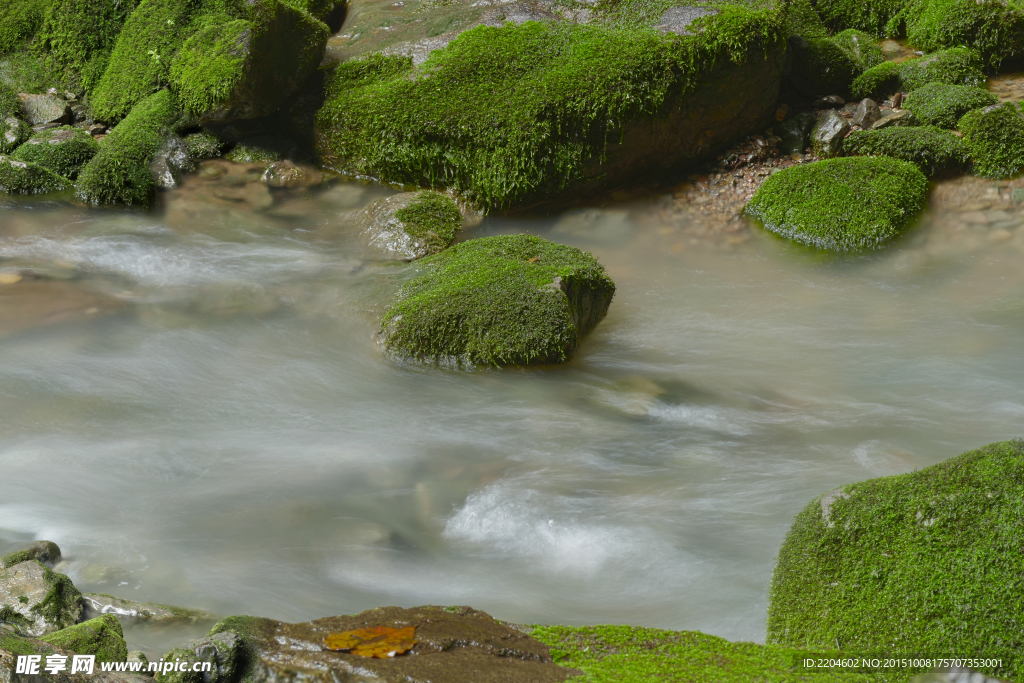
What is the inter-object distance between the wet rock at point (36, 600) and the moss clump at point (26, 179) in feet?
21.7

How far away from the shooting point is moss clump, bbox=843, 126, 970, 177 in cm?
827

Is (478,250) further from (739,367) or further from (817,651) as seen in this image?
(817,651)

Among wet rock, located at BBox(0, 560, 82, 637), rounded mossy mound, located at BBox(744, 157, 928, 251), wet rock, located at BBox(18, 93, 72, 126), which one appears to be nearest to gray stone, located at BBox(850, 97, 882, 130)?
rounded mossy mound, located at BBox(744, 157, 928, 251)

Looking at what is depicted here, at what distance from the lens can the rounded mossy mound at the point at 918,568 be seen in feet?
9.54

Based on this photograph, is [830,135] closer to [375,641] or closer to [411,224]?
[411,224]

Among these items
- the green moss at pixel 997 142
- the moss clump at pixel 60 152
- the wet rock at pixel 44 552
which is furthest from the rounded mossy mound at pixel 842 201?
the moss clump at pixel 60 152

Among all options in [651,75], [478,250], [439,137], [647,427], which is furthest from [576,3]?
[647,427]

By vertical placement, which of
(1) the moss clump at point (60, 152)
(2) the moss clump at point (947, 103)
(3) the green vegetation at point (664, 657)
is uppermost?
(2) the moss clump at point (947, 103)

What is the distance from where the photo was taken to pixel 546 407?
18.4 feet

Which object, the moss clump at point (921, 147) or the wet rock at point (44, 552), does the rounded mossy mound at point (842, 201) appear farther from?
the wet rock at point (44, 552)

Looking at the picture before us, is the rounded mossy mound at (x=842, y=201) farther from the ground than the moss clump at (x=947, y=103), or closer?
closer

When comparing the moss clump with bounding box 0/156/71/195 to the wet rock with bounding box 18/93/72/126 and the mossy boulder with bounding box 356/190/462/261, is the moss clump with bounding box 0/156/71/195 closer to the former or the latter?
the wet rock with bounding box 18/93/72/126

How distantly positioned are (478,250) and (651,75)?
298 centimetres

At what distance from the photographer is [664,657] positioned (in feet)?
9.91
